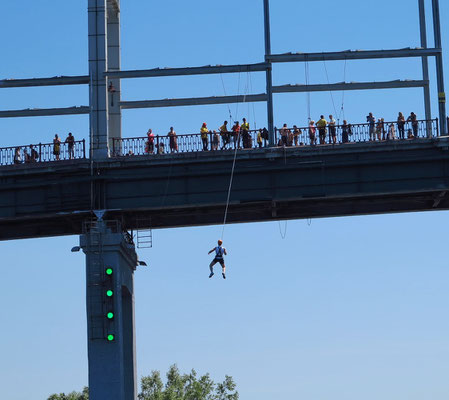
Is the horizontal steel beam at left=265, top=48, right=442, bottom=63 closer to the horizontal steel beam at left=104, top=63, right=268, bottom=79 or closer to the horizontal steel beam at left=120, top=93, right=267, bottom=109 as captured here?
the horizontal steel beam at left=104, top=63, right=268, bottom=79

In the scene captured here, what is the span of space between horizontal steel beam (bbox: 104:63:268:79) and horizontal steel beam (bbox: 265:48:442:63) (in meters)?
0.86

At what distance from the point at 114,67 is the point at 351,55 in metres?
13.9

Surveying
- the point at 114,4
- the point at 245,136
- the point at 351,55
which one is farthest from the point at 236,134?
the point at 114,4

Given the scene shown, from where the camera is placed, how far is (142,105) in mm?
65062

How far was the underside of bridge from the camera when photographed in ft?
201

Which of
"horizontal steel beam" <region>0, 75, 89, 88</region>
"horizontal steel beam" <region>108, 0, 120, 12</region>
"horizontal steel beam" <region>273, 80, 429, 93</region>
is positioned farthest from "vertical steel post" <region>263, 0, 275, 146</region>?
"horizontal steel beam" <region>108, 0, 120, 12</region>

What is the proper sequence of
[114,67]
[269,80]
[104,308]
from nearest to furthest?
[104,308], [269,80], [114,67]

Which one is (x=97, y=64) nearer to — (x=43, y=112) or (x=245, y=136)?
(x=43, y=112)

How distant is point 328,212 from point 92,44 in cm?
1414

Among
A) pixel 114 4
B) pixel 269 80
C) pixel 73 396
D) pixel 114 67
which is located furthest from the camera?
pixel 73 396

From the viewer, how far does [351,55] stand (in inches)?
2463

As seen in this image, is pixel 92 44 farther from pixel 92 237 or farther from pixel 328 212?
pixel 328 212

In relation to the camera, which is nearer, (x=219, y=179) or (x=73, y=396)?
(x=219, y=179)

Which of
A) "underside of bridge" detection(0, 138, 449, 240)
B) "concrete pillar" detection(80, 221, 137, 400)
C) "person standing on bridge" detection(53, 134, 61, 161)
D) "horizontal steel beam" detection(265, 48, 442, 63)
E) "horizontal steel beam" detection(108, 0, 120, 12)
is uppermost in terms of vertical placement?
"horizontal steel beam" detection(108, 0, 120, 12)
